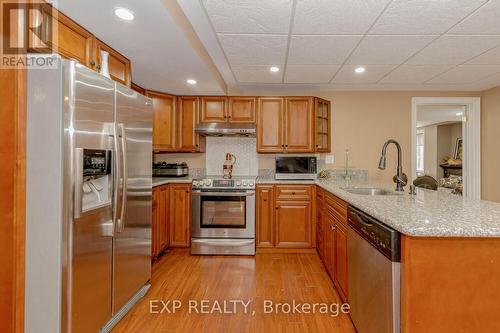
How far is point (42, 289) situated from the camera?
144cm

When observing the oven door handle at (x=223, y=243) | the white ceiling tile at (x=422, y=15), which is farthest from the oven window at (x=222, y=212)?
the white ceiling tile at (x=422, y=15)

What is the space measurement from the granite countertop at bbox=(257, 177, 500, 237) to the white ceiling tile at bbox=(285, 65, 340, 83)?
5.95 ft

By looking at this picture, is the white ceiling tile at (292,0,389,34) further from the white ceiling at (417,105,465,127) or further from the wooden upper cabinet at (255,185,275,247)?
the white ceiling at (417,105,465,127)

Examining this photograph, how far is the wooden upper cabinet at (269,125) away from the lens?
12.4 ft

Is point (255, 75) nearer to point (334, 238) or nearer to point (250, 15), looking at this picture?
point (250, 15)

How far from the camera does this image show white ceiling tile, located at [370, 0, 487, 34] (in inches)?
73.0

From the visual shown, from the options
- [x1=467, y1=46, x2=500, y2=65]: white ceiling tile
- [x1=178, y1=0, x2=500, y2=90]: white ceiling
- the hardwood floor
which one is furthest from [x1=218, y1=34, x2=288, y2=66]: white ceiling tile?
the hardwood floor

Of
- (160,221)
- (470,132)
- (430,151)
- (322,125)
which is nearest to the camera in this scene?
(160,221)

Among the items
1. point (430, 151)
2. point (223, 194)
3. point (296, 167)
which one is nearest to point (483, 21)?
point (296, 167)

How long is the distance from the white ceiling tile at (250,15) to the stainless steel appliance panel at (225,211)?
188 cm

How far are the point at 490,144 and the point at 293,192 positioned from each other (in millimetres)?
3111

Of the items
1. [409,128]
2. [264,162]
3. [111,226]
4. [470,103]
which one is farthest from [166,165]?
A: [470,103]

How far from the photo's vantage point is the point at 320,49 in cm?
262

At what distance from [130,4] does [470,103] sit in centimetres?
478
